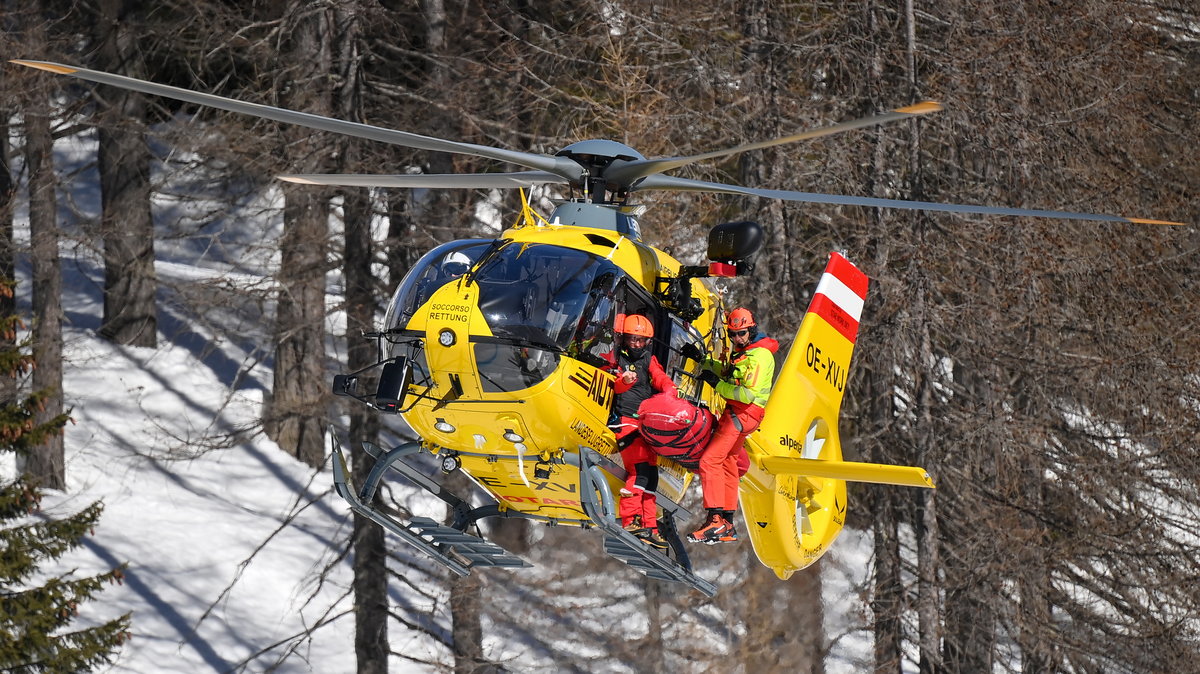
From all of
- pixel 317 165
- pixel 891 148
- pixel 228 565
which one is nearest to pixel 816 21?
pixel 891 148

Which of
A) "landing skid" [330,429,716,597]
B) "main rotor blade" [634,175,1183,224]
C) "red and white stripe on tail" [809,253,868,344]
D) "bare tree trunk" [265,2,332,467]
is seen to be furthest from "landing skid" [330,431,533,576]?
"bare tree trunk" [265,2,332,467]

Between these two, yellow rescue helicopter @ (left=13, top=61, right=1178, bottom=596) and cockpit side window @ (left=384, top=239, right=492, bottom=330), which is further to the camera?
cockpit side window @ (left=384, top=239, right=492, bottom=330)

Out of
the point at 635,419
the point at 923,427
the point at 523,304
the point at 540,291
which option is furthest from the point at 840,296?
the point at 923,427

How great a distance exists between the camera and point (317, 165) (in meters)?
20.7

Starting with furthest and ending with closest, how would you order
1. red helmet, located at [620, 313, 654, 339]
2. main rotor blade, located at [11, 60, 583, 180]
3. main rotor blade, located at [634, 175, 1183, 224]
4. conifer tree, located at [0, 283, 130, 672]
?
1. conifer tree, located at [0, 283, 130, 672]
2. main rotor blade, located at [634, 175, 1183, 224]
3. red helmet, located at [620, 313, 654, 339]
4. main rotor blade, located at [11, 60, 583, 180]

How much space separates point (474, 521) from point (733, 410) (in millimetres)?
2093

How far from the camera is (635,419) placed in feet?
32.1

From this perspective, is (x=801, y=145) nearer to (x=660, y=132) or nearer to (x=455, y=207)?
(x=660, y=132)

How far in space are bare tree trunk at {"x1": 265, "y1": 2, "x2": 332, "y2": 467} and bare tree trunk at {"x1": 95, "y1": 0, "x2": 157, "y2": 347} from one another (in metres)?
3.41

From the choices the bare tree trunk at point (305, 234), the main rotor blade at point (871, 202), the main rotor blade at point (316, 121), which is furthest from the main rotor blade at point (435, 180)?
the bare tree trunk at point (305, 234)

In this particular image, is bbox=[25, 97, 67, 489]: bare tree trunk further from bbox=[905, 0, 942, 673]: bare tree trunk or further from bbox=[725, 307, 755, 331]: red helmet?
bbox=[725, 307, 755, 331]: red helmet

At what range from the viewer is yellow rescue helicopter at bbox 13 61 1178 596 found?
8891mm

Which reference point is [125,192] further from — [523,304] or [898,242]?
[523,304]

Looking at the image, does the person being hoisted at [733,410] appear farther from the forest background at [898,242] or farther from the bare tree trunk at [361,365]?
the bare tree trunk at [361,365]
